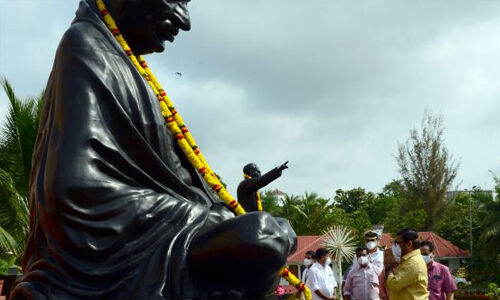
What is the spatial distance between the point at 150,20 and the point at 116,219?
123 centimetres

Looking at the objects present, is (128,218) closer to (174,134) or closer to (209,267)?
(209,267)

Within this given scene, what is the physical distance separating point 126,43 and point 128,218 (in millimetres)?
1121

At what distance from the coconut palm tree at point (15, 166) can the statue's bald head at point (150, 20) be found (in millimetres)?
10511

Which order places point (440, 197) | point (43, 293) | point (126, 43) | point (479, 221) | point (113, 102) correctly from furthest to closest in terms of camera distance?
point (440, 197), point (479, 221), point (126, 43), point (113, 102), point (43, 293)

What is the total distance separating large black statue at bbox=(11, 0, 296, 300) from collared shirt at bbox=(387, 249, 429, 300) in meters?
4.43

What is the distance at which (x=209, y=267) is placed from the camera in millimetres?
2670

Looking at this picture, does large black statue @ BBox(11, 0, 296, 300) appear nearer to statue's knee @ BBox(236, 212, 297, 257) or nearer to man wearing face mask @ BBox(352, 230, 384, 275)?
statue's knee @ BBox(236, 212, 297, 257)

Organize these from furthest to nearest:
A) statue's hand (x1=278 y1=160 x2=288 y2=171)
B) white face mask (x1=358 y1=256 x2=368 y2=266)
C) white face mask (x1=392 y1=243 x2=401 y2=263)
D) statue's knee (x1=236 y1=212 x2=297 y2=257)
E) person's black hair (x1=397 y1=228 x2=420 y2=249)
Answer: white face mask (x1=358 y1=256 x2=368 y2=266) < white face mask (x1=392 y1=243 x2=401 y2=263) < person's black hair (x1=397 y1=228 x2=420 y2=249) < statue's hand (x1=278 y1=160 x2=288 y2=171) < statue's knee (x1=236 y1=212 x2=297 y2=257)

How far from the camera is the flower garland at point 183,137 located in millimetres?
3346

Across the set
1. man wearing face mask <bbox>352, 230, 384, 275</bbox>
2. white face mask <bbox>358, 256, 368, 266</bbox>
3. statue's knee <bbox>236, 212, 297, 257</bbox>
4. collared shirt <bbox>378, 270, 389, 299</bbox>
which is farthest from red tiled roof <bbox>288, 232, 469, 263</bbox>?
statue's knee <bbox>236, 212, 297, 257</bbox>

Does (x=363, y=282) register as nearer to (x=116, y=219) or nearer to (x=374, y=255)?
(x=374, y=255)

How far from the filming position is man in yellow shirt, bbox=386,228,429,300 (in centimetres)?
702

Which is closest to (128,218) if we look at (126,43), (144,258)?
(144,258)

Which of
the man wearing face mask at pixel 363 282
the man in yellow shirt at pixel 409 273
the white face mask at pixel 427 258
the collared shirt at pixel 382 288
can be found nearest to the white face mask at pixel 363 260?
the man wearing face mask at pixel 363 282
